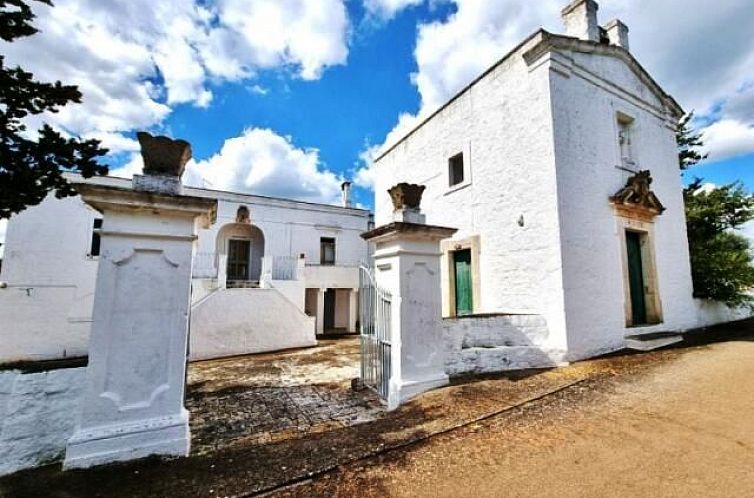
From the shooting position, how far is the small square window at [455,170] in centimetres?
876

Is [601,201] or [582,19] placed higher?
[582,19]

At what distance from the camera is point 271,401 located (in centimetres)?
474

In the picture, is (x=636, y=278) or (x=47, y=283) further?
(x=47, y=283)

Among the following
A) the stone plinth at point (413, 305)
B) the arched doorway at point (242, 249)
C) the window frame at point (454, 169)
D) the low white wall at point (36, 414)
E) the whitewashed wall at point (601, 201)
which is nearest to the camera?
Result: the low white wall at point (36, 414)

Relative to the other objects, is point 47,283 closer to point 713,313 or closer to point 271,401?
point 271,401

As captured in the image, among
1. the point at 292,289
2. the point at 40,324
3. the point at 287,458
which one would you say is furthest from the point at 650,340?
the point at 40,324

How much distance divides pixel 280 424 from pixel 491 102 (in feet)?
25.2

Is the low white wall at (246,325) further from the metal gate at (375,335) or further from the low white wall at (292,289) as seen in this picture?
the metal gate at (375,335)

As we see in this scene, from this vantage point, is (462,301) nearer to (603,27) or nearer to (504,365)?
(504,365)

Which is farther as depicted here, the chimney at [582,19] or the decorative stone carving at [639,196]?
the chimney at [582,19]

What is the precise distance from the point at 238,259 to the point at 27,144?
12821 millimetres

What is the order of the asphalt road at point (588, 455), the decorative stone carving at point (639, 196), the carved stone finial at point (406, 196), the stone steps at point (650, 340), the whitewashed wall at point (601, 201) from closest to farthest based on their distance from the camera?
the asphalt road at point (588, 455), the carved stone finial at point (406, 196), the whitewashed wall at point (601, 201), the stone steps at point (650, 340), the decorative stone carving at point (639, 196)

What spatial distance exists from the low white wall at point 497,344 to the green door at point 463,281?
75.4 inches

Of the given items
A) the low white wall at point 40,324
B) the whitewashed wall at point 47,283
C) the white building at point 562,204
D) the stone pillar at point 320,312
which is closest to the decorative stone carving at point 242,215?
the stone pillar at point 320,312
